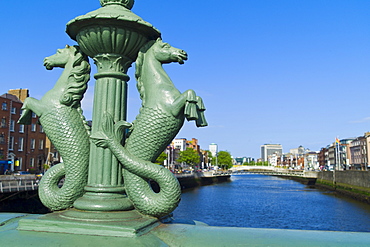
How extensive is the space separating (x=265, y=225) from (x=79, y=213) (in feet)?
66.6

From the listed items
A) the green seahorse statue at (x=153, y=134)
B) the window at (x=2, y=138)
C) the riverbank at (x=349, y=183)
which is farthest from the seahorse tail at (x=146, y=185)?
the window at (x=2, y=138)

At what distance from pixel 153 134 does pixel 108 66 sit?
0.95 meters

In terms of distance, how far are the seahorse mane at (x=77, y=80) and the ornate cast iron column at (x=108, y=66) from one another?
126mm

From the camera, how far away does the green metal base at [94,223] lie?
111 inches

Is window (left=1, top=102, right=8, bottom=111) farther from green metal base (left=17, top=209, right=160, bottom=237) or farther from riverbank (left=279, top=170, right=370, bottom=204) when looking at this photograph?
riverbank (left=279, top=170, right=370, bottom=204)

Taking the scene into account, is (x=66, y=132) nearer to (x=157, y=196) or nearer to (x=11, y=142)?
(x=157, y=196)

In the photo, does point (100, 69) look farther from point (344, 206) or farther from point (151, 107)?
point (344, 206)

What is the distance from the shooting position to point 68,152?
11.8ft

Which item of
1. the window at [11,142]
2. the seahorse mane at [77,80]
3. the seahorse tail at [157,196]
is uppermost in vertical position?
the window at [11,142]

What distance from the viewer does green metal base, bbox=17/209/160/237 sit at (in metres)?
2.83

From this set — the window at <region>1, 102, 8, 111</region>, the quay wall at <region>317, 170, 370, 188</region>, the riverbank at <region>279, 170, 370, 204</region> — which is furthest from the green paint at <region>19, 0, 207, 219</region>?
the quay wall at <region>317, 170, 370, 188</region>

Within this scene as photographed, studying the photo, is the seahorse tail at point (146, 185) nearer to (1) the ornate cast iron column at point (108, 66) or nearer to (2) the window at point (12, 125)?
(1) the ornate cast iron column at point (108, 66)

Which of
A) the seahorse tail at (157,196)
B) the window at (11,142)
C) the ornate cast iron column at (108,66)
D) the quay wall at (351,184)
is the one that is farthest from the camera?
the window at (11,142)

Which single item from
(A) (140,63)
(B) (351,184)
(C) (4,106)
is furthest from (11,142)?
(B) (351,184)
